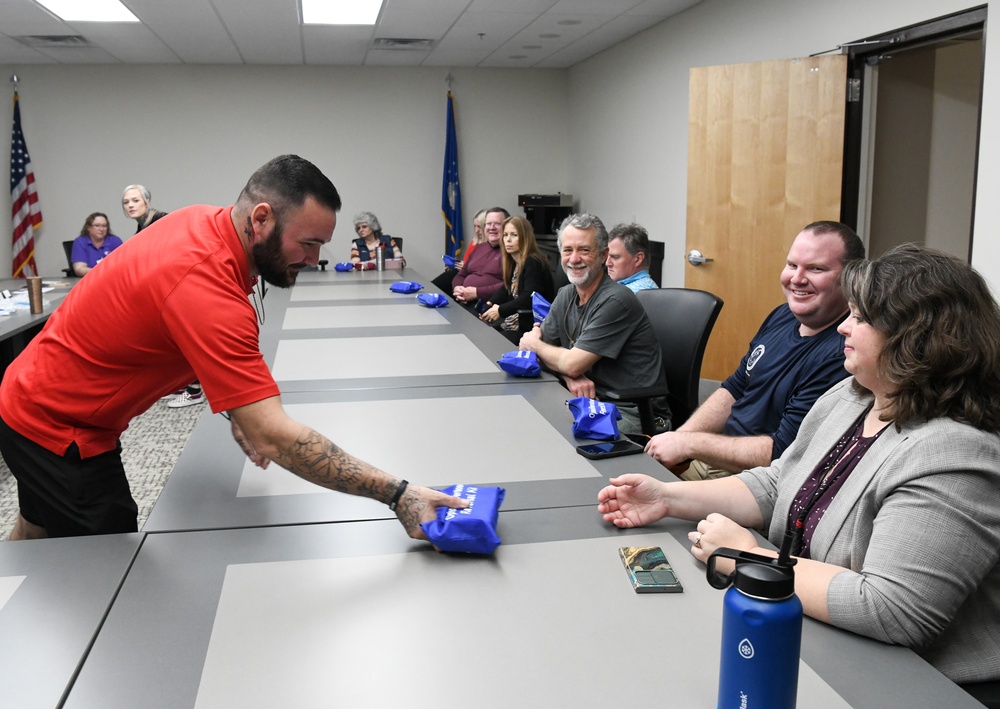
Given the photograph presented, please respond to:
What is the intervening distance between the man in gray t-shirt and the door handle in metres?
2.16

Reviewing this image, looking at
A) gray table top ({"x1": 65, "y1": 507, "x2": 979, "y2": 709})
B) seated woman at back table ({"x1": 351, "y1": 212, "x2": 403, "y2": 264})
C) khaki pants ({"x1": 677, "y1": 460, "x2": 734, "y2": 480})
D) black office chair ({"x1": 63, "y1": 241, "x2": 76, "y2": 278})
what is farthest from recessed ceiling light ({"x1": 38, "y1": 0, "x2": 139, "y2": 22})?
gray table top ({"x1": 65, "y1": 507, "x2": 979, "y2": 709})

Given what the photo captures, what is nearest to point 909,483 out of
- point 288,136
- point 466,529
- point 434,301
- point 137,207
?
point 466,529

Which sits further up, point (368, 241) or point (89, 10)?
point (89, 10)

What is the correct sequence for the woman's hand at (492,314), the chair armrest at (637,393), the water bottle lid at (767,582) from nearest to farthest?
the water bottle lid at (767,582) → the chair armrest at (637,393) → the woman's hand at (492,314)

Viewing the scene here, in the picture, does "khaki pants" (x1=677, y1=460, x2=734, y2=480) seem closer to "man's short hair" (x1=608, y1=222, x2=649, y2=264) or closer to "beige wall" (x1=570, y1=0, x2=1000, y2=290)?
"man's short hair" (x1=608, y1=222, x2=649, y2=264)

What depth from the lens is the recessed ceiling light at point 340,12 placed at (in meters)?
6.05

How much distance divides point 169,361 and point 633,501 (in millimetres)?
994

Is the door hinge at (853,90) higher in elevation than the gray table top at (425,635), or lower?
higher

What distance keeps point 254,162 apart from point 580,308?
6.86 metres

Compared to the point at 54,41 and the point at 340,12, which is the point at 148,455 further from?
the point at 54,41

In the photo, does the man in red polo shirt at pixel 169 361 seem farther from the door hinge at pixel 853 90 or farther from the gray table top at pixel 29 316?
the door hinge at pixel 853 90

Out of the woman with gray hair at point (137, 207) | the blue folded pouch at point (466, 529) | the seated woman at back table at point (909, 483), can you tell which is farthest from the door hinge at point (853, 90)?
the woman with gray hair at point (137, 207)

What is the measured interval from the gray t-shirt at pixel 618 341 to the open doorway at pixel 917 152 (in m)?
2.37

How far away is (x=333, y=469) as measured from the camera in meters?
1.40
